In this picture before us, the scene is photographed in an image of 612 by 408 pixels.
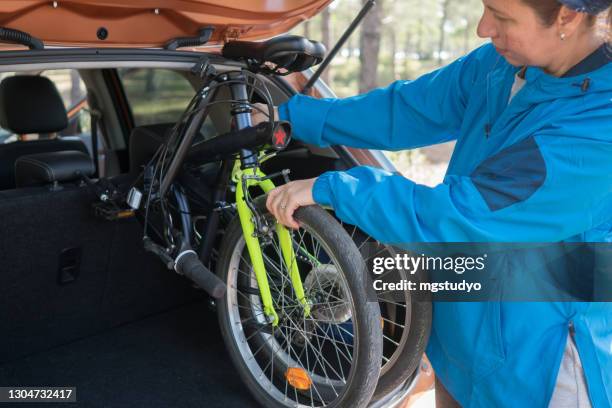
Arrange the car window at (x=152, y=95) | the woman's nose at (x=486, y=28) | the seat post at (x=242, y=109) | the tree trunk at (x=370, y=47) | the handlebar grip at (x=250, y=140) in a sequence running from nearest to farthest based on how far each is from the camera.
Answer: the woman's nose at (x=486, y=28)
the handlebar grip at (x=250, y=140)
the seat post at (x=242, y=109)
the car window at (x=152, y=95)
the tree trunk at (x=370, y=47)

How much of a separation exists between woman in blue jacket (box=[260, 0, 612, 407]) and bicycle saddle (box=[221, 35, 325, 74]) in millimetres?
582

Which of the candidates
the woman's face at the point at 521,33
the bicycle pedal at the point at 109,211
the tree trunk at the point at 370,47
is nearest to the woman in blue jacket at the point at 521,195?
the woman's face at the point at 521,33

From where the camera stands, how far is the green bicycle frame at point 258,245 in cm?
199

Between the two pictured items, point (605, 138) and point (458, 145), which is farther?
point (458, 145)

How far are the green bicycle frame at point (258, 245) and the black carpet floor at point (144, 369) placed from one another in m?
0.48

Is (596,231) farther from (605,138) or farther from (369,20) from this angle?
(369,20)

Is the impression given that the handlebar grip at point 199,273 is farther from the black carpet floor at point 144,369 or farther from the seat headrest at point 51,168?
the seat headrest at point 51,168

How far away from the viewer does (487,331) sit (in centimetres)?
154

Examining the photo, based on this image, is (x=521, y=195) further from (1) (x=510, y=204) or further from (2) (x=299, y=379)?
(2) (x=299, y=379)

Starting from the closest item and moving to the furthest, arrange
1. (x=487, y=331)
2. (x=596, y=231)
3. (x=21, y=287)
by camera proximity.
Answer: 1. (x=596, y=231)
2. (x=487, y=331)
3. (x=21, y=287)

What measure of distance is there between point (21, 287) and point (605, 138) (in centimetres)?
206

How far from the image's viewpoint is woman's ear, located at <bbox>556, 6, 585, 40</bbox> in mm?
1285

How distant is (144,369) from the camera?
97.0 inches

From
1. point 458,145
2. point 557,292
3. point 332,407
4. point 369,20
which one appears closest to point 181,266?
point 332,407
